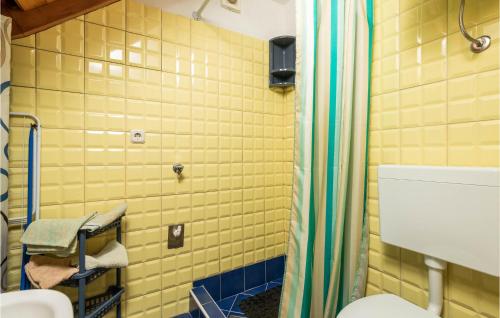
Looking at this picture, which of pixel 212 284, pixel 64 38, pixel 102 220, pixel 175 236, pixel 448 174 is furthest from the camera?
pixel 212 284

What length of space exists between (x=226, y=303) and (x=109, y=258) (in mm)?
809

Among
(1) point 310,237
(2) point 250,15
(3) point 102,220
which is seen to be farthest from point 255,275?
(2) point 250,15

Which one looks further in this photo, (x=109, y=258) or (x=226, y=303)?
(x=226, y=303)

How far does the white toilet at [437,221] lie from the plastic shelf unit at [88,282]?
38.8 inches

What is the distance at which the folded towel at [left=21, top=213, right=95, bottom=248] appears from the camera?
3.09ft

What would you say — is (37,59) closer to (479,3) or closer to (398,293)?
(479,3)

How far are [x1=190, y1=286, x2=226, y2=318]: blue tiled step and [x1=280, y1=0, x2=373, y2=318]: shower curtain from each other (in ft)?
1.38

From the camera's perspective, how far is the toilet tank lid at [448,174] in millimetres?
762

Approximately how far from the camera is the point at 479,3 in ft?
2.87

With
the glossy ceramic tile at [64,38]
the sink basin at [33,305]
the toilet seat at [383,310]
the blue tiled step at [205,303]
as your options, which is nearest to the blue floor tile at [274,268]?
the blue tiled step at [205,303]

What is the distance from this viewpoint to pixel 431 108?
3.30 feet

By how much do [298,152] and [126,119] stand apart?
91 centimetres

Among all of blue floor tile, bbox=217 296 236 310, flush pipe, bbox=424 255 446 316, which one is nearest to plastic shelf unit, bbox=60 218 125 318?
blue floor tile, bbox=217 296 236 310

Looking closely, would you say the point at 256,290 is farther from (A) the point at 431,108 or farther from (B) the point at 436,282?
(A) the point at 431,108
